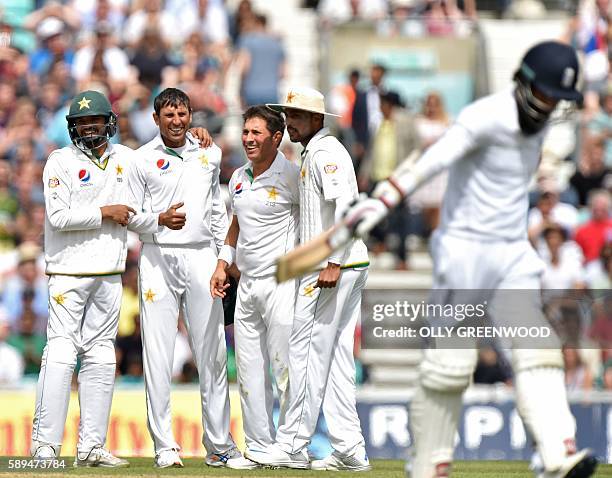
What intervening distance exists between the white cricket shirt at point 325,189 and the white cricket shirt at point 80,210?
1296 mm

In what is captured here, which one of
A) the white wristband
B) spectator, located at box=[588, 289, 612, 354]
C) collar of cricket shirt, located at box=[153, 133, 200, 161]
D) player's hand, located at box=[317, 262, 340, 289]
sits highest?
collar of cricket shirt, located at box=[153, 133, 200, 161]

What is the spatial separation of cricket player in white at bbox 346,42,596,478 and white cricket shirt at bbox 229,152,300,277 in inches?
96.7

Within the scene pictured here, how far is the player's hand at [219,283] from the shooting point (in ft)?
34.4

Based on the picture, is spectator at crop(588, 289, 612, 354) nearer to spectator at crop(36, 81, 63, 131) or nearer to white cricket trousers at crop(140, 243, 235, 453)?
white cricket trousers at crop(140, 243, 235, 453)

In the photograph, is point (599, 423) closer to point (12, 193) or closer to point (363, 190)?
point (363, 190)

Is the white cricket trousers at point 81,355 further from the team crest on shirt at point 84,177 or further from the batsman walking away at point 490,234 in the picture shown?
the batsman walking away at point 490,234

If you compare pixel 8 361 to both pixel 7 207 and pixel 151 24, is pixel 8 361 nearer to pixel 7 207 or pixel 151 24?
pixel 7 207

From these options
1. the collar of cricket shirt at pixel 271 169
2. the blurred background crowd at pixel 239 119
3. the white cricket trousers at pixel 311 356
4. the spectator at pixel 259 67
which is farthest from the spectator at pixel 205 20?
the white cricket trousers at pixel 311 356

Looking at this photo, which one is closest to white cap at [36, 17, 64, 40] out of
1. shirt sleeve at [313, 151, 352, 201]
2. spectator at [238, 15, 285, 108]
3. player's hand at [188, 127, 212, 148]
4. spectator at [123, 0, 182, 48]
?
spectator at [123, 0, 182, 48]

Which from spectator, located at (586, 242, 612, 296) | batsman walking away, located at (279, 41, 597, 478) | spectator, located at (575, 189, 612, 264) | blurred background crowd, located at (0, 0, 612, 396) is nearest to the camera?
batsman walking away, located at (279, 41, 597, 478)

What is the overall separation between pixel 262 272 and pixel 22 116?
8.40m

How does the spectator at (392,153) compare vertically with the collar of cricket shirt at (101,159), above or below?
below

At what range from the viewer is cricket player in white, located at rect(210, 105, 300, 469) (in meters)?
10.5

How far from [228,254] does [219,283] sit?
0.28m
